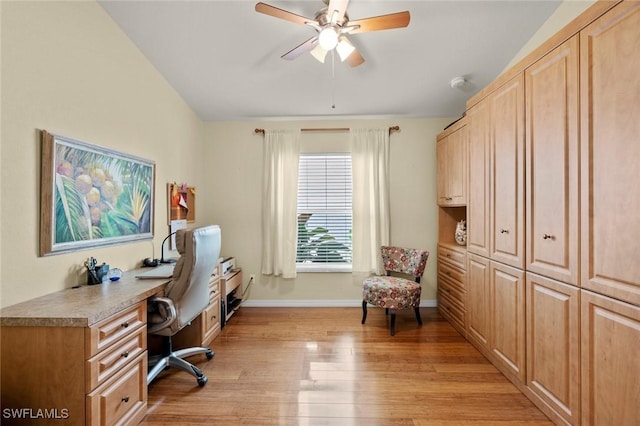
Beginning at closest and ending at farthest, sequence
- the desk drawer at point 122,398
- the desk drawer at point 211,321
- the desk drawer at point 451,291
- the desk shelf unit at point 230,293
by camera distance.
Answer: the desk drawer at point 122,398
the desk drawer at point 211,321
the desk drawer at point 451,291
the desk shelf unit at point 230,293

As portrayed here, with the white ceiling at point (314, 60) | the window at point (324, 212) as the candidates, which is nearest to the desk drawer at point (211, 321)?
the window at point (324, 212)

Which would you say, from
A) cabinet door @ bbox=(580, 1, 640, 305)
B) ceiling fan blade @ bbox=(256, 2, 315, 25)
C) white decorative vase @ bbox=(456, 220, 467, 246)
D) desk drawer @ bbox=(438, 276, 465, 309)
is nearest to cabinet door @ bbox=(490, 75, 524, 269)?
cabinet door @ bbox=(580, 1, 640, 305)

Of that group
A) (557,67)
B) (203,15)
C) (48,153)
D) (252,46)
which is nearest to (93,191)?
(48,153)

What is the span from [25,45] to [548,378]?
11.8 feet

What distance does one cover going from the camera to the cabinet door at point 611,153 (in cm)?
120

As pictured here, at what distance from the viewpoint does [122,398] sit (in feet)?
4.92

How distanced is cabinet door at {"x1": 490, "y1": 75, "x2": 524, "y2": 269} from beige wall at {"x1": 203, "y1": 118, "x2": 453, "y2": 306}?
1.35m

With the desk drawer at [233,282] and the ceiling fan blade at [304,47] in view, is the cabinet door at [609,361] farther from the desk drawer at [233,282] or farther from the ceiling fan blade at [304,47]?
the desk drawer at [233,282]

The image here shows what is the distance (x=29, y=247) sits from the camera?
4.84ft

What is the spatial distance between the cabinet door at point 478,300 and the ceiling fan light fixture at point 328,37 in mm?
2121

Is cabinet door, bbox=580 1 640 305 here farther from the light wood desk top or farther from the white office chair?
the light wood desk top

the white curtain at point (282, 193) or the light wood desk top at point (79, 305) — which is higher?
the white curtain at point (282, 193)

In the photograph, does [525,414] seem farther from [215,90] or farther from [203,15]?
[215,90]

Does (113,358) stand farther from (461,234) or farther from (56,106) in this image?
(461,234)
